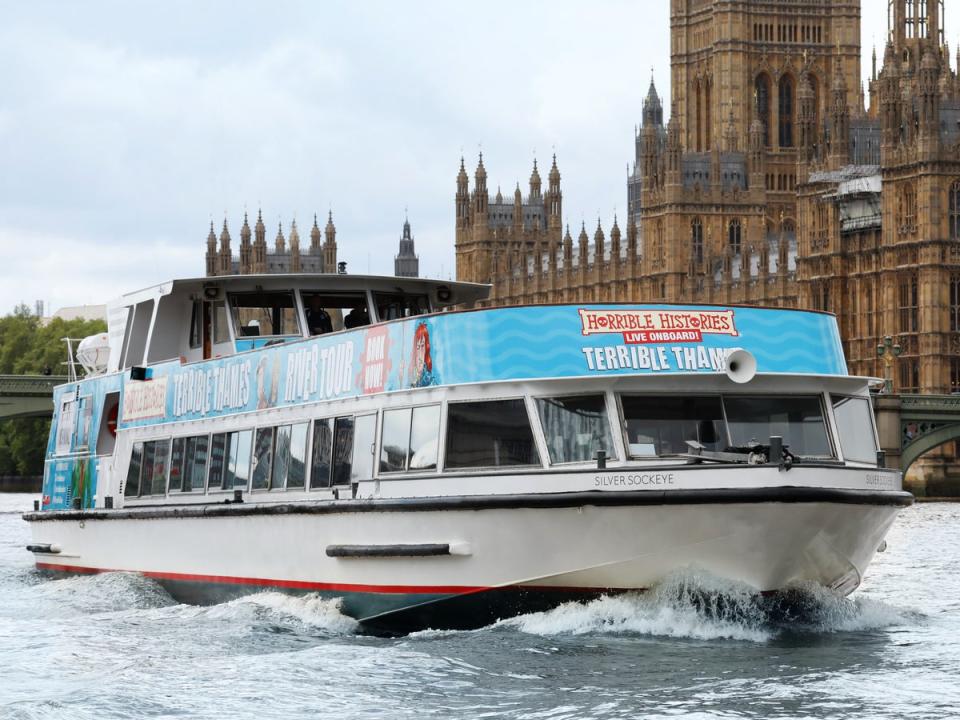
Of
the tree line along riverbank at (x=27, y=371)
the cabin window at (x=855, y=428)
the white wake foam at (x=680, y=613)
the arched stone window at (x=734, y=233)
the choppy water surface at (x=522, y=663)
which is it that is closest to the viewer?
the choppy water surface at (x=522, y=663)

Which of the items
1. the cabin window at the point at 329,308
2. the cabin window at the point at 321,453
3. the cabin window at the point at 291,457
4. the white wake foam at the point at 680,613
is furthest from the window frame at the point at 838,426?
the cabin window at the point at 329,308

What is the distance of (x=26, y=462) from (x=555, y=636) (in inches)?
3612

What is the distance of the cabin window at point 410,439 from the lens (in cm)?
1864

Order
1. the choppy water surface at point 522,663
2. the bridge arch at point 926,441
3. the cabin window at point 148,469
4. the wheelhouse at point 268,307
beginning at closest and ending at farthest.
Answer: the choppy water surface at point 522,663
the wheelhouse at point 268,307
the cabin window at point 148,469
the bridge arch at point 926,441

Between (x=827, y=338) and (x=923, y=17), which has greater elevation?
(x=923, y=17)

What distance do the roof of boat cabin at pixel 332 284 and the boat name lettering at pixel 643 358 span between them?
15.8 feet

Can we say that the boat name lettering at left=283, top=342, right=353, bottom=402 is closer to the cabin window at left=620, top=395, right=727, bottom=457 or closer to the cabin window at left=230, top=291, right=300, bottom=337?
the cabin window at left=230, top=291, right=300, bottom=337

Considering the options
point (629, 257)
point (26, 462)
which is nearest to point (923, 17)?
point (629, 257)

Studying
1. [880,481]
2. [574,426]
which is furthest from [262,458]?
[880,481]

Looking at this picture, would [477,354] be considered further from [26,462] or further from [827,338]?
[26,462]

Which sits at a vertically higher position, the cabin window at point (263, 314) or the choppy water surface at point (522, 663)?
the cabin window at point (263, 314)

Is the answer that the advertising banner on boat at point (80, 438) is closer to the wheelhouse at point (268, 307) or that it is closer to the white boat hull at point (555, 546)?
the wheelhouse at point (268, 307)

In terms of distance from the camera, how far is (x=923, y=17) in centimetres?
9894

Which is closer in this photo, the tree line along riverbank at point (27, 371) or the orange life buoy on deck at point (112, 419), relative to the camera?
the orange life buoy on deck at point (112, 419)
